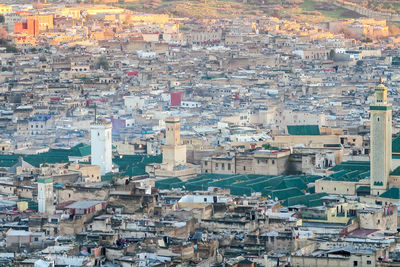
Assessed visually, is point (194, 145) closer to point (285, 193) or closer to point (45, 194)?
point (285, 193)

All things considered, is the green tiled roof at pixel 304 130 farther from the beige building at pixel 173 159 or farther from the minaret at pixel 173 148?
the minaret at pixel 173 148

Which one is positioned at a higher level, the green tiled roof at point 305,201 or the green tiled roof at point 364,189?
the green tiled roof at point 364,189

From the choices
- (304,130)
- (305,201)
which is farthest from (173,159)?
(305,201)

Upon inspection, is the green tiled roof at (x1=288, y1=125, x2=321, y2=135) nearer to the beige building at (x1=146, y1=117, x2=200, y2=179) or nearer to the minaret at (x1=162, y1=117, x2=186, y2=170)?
the beige building at (x1=146, y1=117, x2=200, y2=179)

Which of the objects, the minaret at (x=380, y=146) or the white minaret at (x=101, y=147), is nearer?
the minaret at (x=380, y=146)

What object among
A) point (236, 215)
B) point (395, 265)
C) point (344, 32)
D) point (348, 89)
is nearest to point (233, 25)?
point (344, 32)

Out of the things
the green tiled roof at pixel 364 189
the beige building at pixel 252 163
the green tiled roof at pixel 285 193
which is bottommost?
the green tiled roof at pixel 285 193

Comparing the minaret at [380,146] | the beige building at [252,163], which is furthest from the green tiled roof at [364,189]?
the beige building at [252,163]
